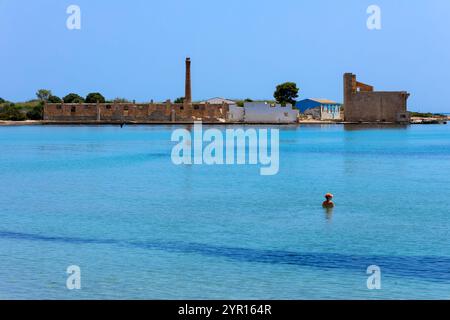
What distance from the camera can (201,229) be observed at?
1474 cm

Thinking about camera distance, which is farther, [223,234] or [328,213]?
[328,213]

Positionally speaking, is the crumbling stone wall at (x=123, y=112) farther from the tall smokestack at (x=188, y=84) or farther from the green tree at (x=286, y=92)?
the green tree at (x=286, y=92)

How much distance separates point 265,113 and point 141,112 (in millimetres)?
15189

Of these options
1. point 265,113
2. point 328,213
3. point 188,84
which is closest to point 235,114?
point 265,113

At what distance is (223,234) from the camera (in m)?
14.1

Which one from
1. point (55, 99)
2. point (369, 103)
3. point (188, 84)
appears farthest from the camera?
point (55, 99)

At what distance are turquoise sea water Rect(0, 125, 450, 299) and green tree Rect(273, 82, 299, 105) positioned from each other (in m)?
68.6

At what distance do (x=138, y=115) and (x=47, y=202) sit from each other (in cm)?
6921

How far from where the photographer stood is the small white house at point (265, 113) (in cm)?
8081

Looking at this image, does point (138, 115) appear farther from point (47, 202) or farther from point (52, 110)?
point (47, 202)

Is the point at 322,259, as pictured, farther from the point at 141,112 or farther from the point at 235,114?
the point at 141,112

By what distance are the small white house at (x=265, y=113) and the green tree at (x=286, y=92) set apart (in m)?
14.0
